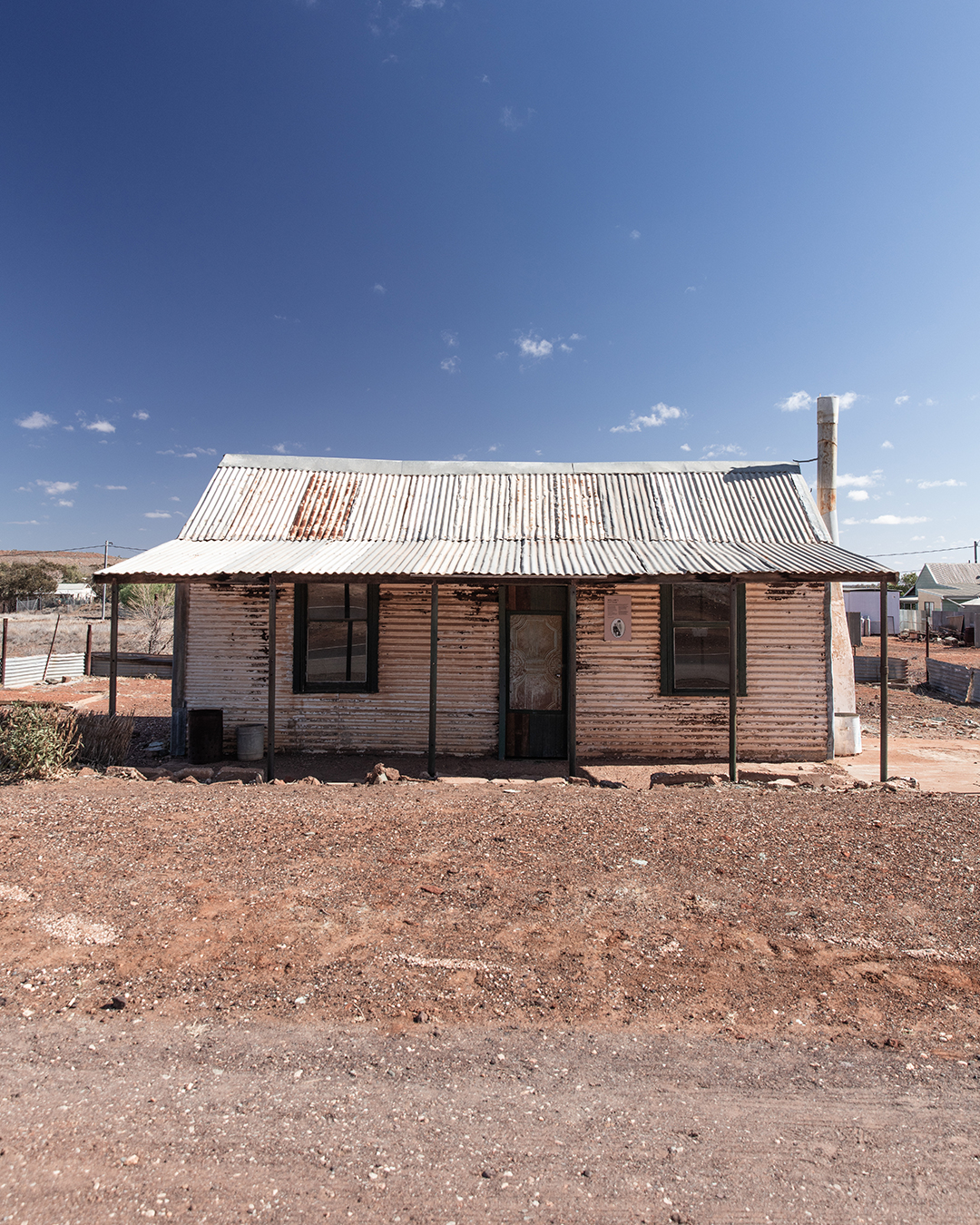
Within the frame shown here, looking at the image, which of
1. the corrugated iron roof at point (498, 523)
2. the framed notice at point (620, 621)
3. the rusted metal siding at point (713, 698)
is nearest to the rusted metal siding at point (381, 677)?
the corrugated iron roof at point (498, 523)

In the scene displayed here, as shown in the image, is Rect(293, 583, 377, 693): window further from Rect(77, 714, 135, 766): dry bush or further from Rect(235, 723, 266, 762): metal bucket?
Rect(77, 714, 135, 766): dry bush

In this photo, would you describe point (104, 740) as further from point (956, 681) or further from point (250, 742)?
point (956, 681)

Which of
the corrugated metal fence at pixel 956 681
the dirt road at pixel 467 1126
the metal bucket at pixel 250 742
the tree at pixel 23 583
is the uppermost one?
the tree at pixel 23 583

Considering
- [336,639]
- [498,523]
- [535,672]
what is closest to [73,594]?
[336,639]

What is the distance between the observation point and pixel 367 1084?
265cm

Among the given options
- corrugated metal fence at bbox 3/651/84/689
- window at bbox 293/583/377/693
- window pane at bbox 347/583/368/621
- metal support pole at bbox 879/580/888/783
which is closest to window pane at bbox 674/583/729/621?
metal support pole at bbox 879/580/888/783

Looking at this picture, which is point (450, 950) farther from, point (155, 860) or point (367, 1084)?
point (155, 860)

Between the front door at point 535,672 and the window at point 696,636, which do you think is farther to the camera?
the front door at point 535,672

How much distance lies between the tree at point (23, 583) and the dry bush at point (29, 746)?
43.1 metres

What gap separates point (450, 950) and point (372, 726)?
598cm

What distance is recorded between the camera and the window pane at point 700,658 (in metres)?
9.39

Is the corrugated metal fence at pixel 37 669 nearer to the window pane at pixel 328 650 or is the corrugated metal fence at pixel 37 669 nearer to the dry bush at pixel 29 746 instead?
the dry bush at pixel 29 746

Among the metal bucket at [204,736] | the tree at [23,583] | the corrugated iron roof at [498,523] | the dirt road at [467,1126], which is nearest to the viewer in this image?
the dirt road at [467,1126]

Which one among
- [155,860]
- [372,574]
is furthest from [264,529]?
[155,860]
